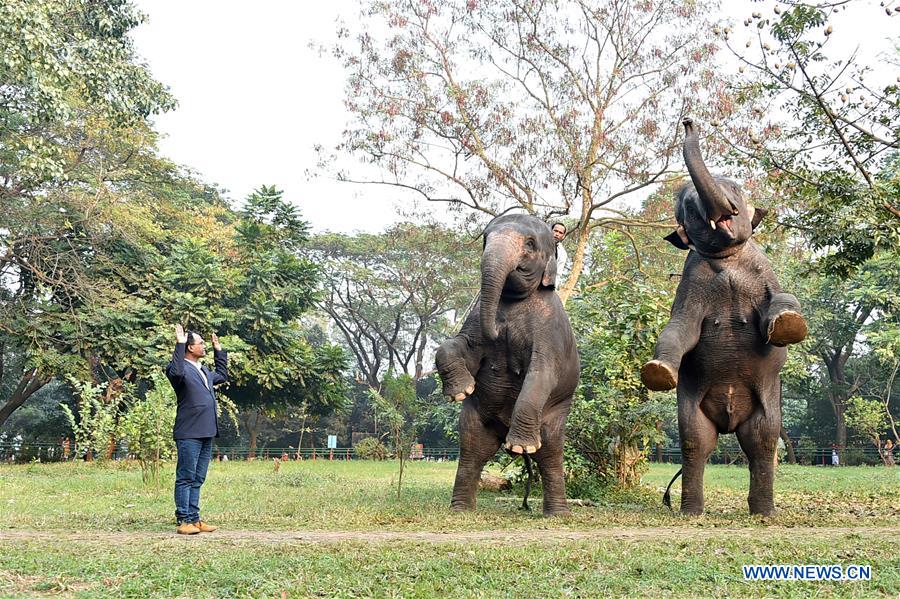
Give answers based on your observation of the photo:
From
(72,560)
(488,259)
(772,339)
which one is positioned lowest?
(72,560)

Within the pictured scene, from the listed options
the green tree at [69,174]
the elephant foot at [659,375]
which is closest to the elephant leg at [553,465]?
the elephant foot at [659,375]

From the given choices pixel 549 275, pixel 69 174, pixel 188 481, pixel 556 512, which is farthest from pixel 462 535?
pixel 69 174

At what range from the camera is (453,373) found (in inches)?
330

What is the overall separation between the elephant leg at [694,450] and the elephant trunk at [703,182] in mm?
1790

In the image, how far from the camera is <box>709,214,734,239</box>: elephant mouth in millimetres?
7855

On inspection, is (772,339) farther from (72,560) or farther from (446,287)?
(446,287)

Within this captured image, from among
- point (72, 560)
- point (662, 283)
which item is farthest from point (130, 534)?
point (662, 283)

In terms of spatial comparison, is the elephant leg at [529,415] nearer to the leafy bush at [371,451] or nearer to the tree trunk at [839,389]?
the leafy bush at [371,451]

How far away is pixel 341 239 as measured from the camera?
3931cm

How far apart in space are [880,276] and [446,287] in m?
15.6

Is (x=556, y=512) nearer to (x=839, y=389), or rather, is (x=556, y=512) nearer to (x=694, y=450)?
(x=694, y=450)

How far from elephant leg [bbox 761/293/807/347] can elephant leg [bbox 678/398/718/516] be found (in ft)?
3.54

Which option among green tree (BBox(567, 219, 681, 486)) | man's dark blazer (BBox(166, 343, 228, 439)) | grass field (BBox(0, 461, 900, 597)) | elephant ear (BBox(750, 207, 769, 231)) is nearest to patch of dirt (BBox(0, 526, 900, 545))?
grass field (BBox(0, 461, 900, 597))

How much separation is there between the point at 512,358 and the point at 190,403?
300 centimetres
